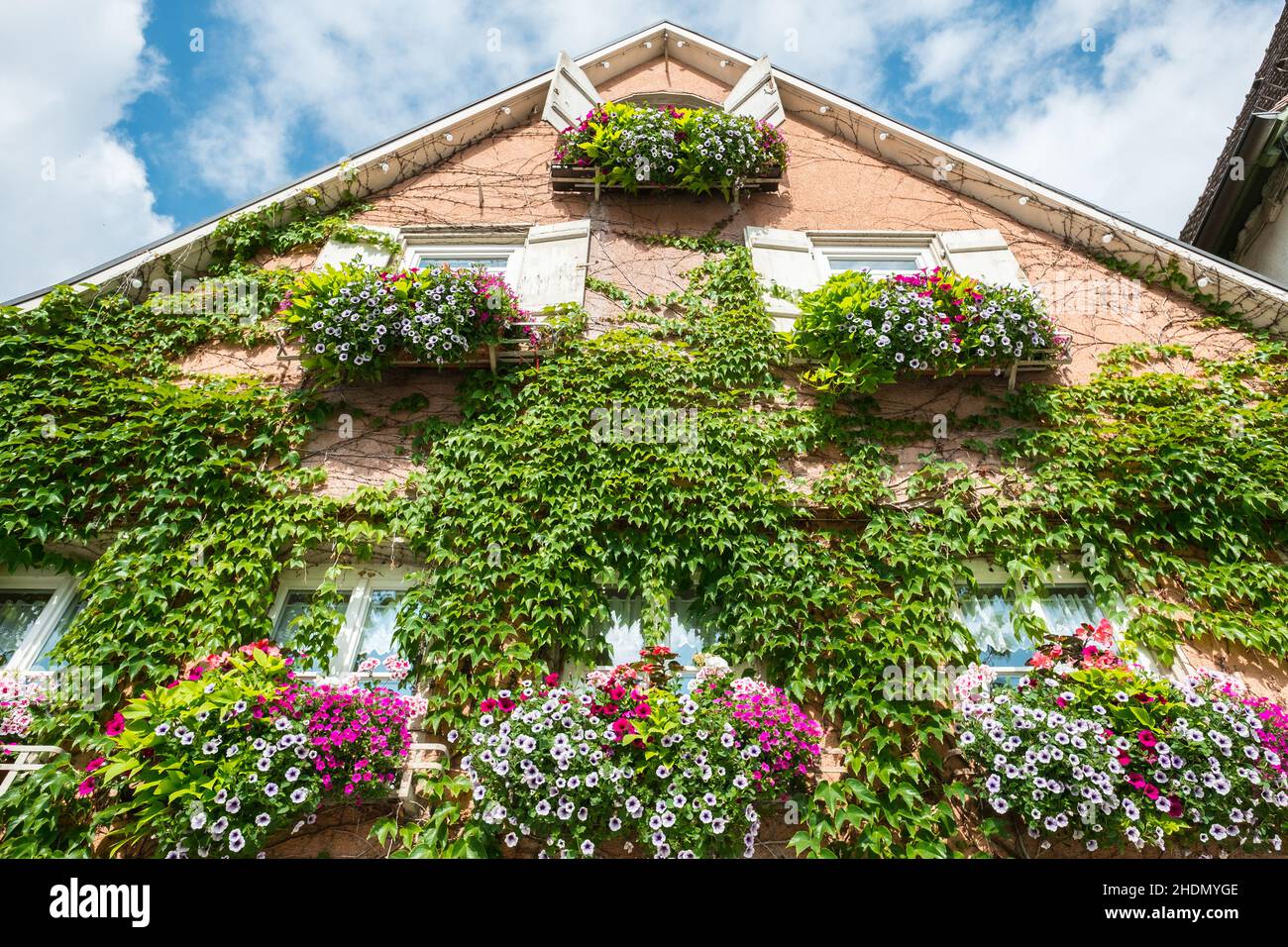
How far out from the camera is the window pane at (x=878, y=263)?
7.46 metres

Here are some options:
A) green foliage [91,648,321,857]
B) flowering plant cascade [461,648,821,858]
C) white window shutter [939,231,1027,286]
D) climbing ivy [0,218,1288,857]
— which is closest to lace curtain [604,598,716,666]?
climbing ivy [0,218,1288,857]

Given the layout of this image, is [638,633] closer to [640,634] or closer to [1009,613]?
[640,634]

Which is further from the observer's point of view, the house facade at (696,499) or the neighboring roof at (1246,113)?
the neighboring roof at (1246,113)

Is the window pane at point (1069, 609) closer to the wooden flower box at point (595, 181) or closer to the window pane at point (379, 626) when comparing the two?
the window pane at point (379, 626)

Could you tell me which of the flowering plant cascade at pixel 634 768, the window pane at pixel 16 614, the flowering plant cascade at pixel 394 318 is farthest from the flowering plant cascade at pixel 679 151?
the window pane at pixel 16 614

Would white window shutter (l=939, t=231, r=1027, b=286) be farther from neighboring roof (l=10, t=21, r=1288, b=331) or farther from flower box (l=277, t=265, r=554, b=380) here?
flower box (l=277, t=265, r=554, b=380)

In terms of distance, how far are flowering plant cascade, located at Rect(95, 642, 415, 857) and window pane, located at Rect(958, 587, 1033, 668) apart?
151 inches

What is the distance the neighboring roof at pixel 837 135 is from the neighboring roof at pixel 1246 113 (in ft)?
10.1

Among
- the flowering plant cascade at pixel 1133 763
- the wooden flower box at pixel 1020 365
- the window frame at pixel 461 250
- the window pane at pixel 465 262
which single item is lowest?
the flowering plant cascade at pixel 1133 763

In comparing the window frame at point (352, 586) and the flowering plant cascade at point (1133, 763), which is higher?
the window frame at point (352, 586)

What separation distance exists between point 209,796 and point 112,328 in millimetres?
4582

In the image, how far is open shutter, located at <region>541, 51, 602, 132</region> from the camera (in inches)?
313

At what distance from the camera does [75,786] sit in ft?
13.8
